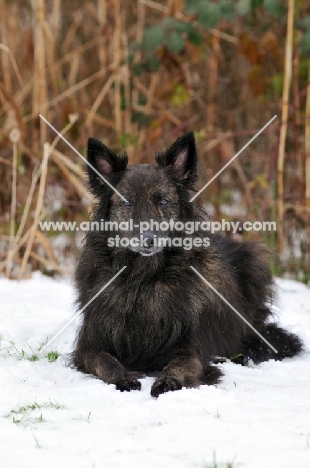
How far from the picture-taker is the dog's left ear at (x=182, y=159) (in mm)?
4859

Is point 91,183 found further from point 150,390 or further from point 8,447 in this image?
point 8,447

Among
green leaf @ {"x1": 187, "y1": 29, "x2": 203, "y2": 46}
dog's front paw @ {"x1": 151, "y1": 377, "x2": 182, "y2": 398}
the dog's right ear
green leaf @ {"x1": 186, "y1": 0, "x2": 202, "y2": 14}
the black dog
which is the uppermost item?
green leaf @ {"x1": 186, "y1": 0, "x2": 202, "y2": 14}

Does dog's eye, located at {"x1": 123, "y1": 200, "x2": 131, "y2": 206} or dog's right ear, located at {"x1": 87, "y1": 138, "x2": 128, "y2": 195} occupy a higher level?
dog's right ear, located at {"x1": 87, "y1": 138, "x2": 128, "y2": 195}

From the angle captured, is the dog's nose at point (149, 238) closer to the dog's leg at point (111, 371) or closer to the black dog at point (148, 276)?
the black dog at point (148, 276)

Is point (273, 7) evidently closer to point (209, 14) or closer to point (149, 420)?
point (209, 14)

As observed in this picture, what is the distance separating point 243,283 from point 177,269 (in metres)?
1.23

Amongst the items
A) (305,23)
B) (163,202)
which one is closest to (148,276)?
(163,202)

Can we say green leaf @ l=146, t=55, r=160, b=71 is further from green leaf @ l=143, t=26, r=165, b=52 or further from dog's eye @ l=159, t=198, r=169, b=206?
dog's eye @ l=159, t=198, r=169, b=206

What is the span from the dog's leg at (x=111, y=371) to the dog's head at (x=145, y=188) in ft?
2.53

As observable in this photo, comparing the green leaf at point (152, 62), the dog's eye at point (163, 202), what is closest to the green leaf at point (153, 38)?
the green leaf at point (152, 62)

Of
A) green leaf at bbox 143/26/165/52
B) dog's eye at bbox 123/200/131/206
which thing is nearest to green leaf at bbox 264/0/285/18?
green leaf at bbox 143/26/165/52

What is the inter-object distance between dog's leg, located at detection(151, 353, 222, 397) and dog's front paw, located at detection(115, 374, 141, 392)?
0.45 ft

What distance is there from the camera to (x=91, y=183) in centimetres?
499

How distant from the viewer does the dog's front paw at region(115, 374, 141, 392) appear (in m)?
4.18
